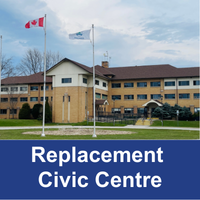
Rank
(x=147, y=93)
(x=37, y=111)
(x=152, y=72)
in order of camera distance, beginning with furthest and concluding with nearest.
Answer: (x=152, y=72)
(x=147, y=93)
(x=37, y=111)

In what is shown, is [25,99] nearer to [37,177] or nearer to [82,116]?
[82,116]

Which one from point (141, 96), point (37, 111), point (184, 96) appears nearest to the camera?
point (184, 96)

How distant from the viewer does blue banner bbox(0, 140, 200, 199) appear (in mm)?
4930

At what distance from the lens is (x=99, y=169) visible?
5.00m

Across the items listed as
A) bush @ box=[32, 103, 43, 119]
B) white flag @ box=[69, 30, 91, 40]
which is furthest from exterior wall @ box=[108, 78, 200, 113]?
white flag @ box=[69, 30, 91, 40]

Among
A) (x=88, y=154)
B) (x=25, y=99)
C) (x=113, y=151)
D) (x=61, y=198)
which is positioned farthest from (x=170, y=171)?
(x=25, y=99)

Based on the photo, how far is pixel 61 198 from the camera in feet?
16.2

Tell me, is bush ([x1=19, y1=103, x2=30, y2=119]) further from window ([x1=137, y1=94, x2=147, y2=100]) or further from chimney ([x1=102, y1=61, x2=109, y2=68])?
window ([x1=137, y1=94, x2=147, y2=100])

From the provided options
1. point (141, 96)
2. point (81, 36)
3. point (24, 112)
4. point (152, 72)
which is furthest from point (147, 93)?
point (81, 36)

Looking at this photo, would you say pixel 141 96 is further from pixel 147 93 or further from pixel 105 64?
pixel 105 64

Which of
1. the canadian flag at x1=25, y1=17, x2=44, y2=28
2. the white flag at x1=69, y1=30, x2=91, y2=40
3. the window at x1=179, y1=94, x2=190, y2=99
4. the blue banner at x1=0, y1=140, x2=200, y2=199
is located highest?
the canadian flag at x1=25, y1=17, x2=44, y2=28

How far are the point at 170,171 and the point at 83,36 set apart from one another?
1768cm

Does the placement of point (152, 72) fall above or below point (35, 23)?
above

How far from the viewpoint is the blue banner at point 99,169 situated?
493 centimetres
